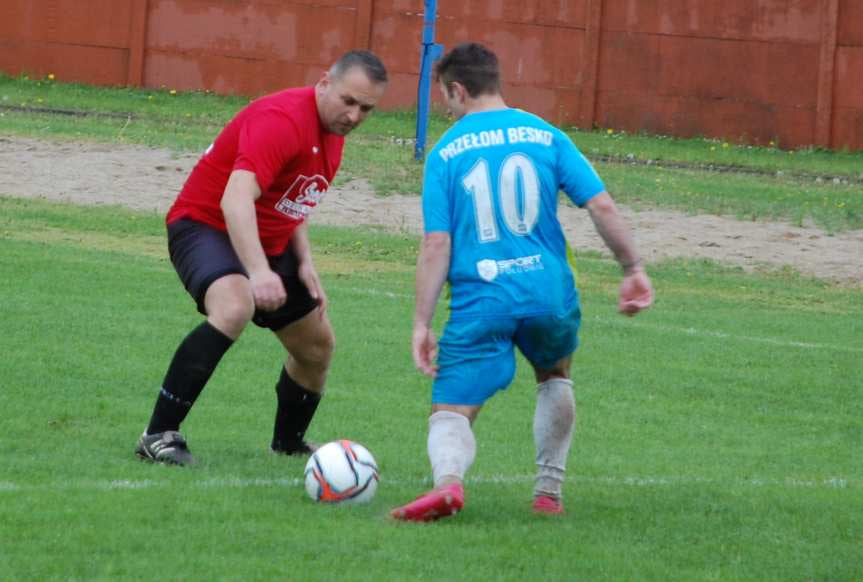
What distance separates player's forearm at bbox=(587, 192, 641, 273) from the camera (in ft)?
19.7

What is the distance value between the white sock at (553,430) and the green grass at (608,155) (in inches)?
528

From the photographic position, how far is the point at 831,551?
598cm

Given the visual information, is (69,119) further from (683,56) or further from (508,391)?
(508,391)

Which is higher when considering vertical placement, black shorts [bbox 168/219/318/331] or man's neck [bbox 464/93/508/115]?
man's neck [bbox 464/93/508/115]

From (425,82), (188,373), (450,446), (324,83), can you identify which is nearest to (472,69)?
(324,83)

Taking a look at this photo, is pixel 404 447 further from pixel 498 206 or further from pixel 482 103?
pixel 482 103

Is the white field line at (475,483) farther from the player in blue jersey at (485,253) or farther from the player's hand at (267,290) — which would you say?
the player in blue jersey at (485,253)

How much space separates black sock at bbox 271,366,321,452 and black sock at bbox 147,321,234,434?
65cm

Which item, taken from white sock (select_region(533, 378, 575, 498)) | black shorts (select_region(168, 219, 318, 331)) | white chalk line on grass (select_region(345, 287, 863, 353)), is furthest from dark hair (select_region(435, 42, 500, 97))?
white chalk line on grass (select_region(345, 287, 863, 353))

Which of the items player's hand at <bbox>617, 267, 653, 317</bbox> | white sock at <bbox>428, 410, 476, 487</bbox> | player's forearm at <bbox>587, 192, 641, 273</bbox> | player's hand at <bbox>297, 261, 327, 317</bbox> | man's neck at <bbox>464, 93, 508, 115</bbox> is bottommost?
white sock at <bbox>428, 410, 476, 487</bbox>

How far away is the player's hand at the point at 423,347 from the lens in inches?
235

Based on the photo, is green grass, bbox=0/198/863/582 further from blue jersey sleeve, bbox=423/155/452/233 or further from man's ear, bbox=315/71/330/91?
man's ear, bbox=315/71/330/91

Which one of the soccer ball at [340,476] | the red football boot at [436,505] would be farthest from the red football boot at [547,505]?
the soccer ball at [340,476]

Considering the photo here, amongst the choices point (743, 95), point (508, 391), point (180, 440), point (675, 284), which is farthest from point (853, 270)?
point (180, 440)
